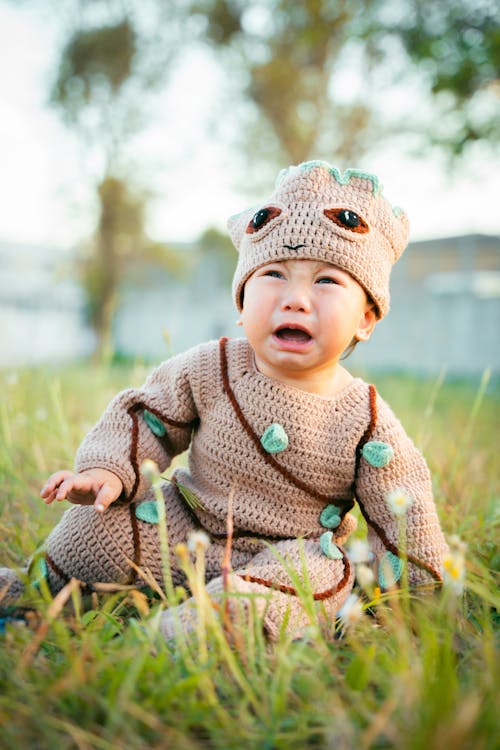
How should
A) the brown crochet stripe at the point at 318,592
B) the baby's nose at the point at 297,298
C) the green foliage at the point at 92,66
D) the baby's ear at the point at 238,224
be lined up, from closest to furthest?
the brown crochet stripe at the point at 318,592 < the baby's nose at the point at 297,298 < the baby's ear at the point at 238,224 < the green foliage at the point at 92,66

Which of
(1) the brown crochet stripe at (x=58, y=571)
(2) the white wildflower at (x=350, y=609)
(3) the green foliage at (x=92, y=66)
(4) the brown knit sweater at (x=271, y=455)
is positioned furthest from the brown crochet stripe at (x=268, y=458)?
(3) the green foliage at (x=92, y=66)

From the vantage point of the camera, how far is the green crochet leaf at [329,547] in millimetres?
1418

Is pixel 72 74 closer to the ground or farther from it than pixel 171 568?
farther from it

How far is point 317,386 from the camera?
1480 mm

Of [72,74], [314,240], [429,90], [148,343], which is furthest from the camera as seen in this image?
[148,343]

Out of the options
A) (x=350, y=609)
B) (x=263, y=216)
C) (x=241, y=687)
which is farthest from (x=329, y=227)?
(x=241, y=687)

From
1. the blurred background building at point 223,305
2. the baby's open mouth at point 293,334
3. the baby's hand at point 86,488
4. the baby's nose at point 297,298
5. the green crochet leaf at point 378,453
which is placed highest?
the baby's nose at point 297,298

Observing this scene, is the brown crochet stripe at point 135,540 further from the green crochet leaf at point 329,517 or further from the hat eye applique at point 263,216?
the hat eye applique at point 263,216

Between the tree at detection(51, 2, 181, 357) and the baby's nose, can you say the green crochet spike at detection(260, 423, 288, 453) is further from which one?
the tree at detection(51, 2, 181, 357)

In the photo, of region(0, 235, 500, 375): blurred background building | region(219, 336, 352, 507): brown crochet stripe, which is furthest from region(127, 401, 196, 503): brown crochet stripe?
region(0, 235, 500, 375): blurred background building

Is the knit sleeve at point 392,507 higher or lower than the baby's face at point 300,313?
lower

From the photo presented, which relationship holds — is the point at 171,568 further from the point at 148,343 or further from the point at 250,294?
the point at 148,343

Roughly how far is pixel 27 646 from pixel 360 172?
1.13m

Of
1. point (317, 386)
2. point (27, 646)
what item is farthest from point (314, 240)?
point (27, 646)
